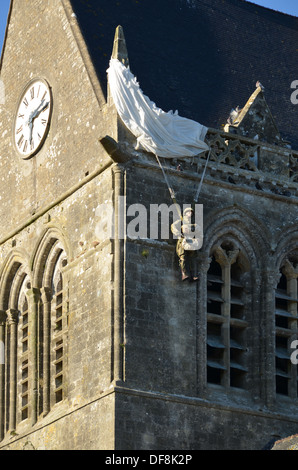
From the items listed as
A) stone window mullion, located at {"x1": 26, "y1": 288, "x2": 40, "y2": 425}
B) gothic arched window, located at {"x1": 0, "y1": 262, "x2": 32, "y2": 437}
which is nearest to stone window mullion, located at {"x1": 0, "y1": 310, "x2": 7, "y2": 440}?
gothic arched window, located at {"x1": 0, "y1": 262, "x2": 32, "y2": 437}

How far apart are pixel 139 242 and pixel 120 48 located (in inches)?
188

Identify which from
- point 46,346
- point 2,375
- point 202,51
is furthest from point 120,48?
point 2,375

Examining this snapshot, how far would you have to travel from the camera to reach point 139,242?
139ft

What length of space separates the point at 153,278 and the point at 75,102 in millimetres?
5256

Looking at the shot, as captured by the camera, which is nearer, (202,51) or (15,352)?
(15,352)

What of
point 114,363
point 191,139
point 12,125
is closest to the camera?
point 114,363

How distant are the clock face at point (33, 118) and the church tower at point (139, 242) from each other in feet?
0.16

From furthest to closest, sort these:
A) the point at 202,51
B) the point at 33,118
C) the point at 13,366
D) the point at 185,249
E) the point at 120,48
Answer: the point at 202,51 → the point at 33,118 → the point at 13,366 → the point at 120,48 → the point at 185,249

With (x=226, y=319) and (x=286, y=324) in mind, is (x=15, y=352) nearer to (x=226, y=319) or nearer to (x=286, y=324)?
(x=226, y=319)

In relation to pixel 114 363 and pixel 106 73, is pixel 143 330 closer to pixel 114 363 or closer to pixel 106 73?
pixel 114 363

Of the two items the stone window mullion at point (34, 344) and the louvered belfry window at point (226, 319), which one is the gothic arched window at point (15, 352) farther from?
the louvered belfry window at point (226, 319)

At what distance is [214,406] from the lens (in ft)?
138

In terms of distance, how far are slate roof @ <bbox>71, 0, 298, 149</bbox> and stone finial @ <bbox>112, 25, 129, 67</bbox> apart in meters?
0.74
